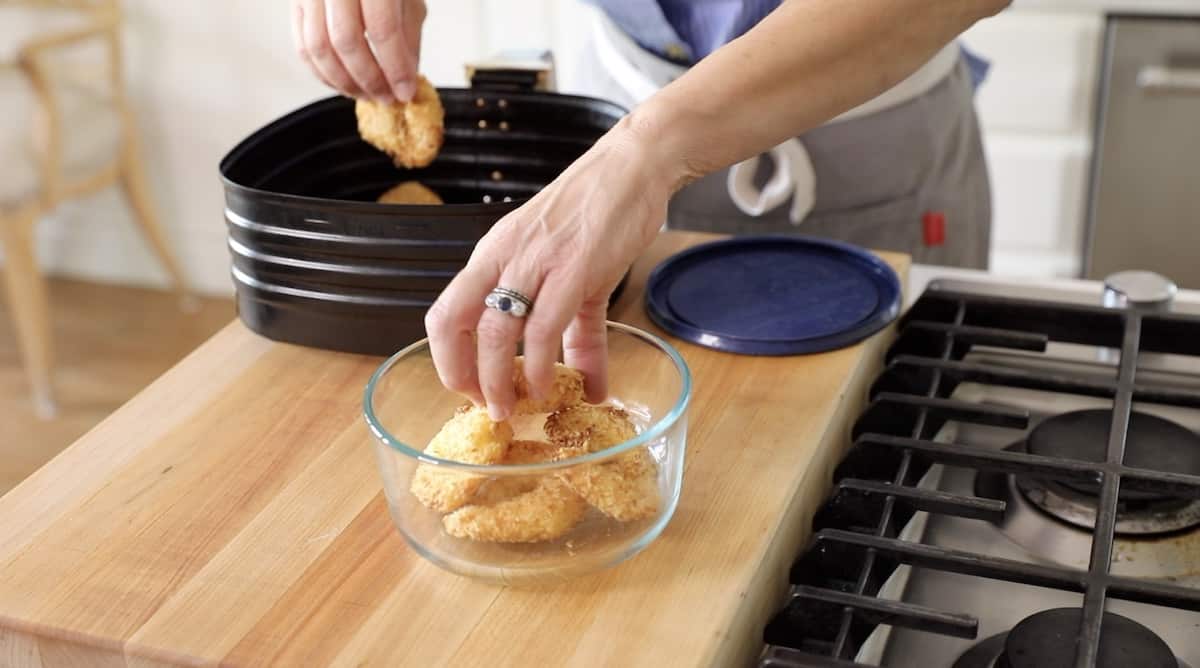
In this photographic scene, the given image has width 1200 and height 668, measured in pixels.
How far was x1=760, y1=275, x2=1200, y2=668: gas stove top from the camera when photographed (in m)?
0.67

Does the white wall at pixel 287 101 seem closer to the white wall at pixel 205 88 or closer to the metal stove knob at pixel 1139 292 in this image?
the white wall at pixel 205 88

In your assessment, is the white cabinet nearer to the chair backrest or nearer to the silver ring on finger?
the silver ring on finger

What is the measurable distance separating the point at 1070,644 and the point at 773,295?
1.32ft

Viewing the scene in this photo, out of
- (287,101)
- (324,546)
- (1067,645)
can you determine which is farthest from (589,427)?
(287,101)

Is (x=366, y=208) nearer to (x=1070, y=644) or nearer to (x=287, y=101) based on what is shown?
(x=1070, y=644)

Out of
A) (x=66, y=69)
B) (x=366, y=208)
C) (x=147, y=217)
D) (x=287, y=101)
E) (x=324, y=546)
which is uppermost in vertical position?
(x=366, y=208)

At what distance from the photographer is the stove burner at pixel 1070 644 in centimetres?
65

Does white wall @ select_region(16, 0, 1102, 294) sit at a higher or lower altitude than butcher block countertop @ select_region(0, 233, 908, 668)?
lower

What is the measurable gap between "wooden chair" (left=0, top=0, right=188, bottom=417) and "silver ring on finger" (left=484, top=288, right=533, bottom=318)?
6.69ft

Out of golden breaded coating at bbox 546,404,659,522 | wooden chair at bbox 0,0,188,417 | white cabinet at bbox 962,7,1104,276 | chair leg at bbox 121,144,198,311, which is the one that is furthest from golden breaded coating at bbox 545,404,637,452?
chair leg at bbox 121,144,198,311

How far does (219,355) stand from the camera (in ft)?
3.15

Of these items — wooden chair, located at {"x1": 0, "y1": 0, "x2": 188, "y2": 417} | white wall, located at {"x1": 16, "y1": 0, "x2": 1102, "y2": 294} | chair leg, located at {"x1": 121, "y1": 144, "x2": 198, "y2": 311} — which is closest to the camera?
white wall, located at {"x1": 16, "y1": 0, "x2": 1102, "y2": 294}

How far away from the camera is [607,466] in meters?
0.70

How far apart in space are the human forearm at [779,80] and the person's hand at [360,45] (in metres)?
0.29
